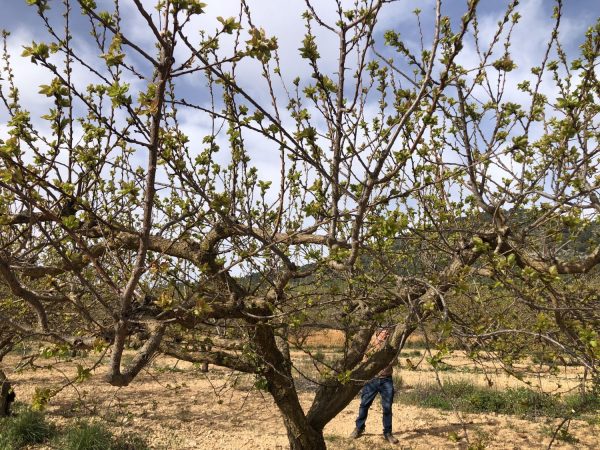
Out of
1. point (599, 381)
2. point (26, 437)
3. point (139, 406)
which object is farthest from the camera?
point (139, 406)

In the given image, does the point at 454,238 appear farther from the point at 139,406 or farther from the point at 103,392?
the point at 103,392

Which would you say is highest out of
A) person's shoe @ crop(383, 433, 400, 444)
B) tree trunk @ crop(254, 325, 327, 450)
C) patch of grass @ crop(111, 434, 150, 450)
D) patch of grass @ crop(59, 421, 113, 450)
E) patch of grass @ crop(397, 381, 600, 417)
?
tree trunk @ crop(254, 325, 327, 450)

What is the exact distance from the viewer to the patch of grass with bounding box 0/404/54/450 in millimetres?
6469

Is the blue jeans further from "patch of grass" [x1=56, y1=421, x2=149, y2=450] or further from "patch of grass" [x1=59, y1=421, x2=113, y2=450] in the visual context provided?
"patch of grass" [x1=59, y1=421, x2=113, y2=450]

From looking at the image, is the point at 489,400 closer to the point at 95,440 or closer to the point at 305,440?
the point at 305,440

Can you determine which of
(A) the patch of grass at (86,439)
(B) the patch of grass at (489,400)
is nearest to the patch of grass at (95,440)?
(A) the patch of grass at (86,439)

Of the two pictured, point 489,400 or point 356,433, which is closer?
point 356,433

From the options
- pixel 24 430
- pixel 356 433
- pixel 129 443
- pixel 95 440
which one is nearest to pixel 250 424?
pixel 356 433

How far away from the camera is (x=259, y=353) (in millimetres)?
4461

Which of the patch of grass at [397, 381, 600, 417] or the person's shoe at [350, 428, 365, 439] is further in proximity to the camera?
the patch of grass at [397, 381, 600, 417]

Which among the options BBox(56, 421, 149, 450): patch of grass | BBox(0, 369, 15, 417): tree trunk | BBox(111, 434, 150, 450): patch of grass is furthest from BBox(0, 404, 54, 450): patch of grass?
BBox(111, 434, 150, 450): patch of grass

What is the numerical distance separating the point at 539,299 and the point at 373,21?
2.25 metres

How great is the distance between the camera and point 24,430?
22.3 feet

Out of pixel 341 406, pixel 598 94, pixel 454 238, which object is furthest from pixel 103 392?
pixel 598 94
